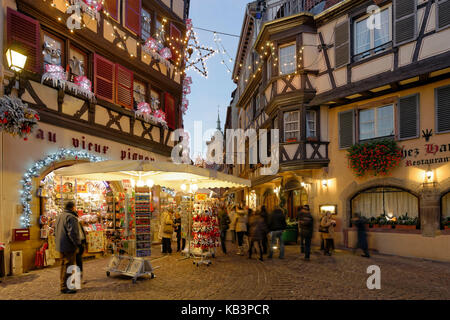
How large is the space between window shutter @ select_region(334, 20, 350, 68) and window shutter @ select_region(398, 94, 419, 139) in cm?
271

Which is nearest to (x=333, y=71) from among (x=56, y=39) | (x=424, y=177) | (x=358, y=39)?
(x=358, y=39)

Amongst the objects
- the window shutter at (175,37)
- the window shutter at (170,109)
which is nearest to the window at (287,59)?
the window shutter at (175,37)

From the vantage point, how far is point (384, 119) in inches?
500

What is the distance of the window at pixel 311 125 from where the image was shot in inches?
575

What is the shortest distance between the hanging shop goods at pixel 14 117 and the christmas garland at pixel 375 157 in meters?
10.3

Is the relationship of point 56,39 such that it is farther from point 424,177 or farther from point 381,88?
point 424,177

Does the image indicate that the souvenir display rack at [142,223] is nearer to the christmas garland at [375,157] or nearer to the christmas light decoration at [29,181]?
the christmas light decoration at [29,181]

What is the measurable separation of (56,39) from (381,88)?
1049 cm

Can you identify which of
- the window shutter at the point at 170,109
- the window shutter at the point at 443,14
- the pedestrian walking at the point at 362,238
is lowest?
the pedestrian walking at the point at 362,238

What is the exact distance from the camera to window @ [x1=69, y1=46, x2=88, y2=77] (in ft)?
34.4

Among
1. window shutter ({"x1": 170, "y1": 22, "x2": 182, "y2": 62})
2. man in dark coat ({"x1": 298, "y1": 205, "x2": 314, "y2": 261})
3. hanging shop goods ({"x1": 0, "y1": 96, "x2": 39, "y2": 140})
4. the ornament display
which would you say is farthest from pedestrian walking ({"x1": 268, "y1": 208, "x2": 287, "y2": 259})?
window shutter ({"x1": 170, "y1": 22, "x2": 182, "y2": 62})

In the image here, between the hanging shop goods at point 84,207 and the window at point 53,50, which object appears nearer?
the hanging shop goods at point 84,207

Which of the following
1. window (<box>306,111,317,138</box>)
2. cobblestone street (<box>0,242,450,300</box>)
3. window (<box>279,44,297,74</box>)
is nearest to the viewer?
cobblestone street (<box>0,242,450,300</box>)

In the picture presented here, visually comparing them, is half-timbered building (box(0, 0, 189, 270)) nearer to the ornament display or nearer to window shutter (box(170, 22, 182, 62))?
window shutter (box(170, 22, 182, 62))
